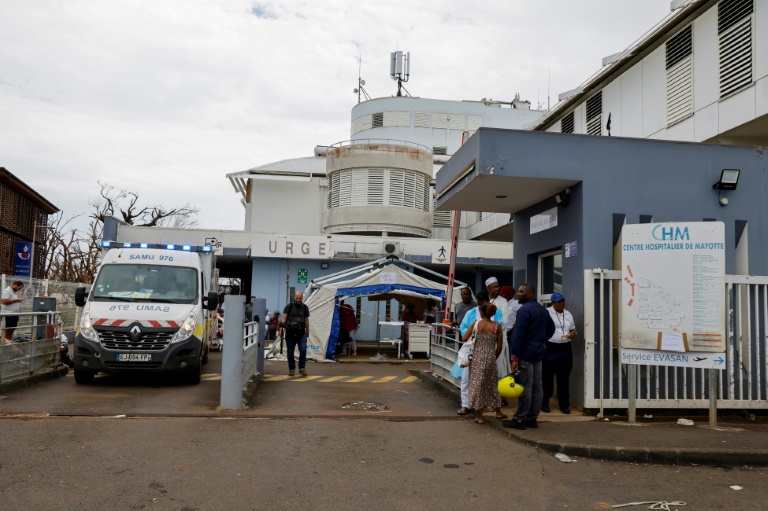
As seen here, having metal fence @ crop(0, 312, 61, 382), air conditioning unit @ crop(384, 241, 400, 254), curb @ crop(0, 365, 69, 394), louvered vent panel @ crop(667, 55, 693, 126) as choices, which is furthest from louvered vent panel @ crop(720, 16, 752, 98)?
air conditioning unit @ crop(384, 241, 400, 254)

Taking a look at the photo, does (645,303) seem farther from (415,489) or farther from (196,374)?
(196,374)

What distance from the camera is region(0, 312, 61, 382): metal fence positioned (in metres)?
11.0

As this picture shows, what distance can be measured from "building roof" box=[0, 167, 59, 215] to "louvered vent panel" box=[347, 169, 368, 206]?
24886 mm

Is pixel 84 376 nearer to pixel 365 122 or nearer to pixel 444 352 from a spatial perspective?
pixel 444 352

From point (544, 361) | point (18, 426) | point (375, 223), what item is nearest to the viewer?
point (18, 426)

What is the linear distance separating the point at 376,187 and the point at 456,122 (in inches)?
585

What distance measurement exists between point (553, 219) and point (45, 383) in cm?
948

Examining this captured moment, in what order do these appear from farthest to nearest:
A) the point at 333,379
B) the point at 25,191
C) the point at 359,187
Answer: the point at 25,191, the point at 359,187, the point at 333,379

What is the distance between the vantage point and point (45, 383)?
12016 millimetres

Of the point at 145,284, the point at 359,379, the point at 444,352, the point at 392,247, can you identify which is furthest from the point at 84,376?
the point at 392,247

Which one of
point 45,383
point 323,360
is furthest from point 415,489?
point 323,360

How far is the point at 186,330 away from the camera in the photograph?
11.5 m

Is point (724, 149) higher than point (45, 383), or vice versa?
point (724, 149)

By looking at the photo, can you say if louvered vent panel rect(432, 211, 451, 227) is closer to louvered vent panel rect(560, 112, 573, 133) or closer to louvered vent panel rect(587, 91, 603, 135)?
louvered vent panel rect(560, 112, 573, 133)
